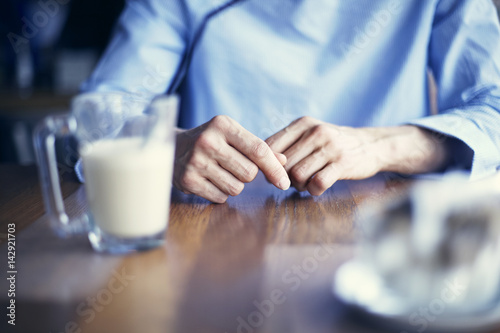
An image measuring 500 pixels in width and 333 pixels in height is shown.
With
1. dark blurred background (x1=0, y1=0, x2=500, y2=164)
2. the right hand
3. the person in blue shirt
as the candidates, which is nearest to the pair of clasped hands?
the right hand

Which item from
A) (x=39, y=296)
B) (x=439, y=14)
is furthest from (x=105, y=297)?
(x=439, y=14)

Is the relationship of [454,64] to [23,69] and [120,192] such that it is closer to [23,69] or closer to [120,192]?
[120,192]

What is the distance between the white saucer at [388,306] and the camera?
32 cm

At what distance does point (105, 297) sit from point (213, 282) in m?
0.09

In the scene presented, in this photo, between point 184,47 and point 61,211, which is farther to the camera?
point 184,47

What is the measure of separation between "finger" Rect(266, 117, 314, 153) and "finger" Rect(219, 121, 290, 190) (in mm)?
64

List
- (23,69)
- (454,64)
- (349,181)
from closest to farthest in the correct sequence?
1. (349,181)
2. (454,64)
3. (23,69)

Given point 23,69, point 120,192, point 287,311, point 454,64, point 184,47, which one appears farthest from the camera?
point 23,69

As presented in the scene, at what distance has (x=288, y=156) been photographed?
0.71 m

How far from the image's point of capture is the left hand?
0.70 meters

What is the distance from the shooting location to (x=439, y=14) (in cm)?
99

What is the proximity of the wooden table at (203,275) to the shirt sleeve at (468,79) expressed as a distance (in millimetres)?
240

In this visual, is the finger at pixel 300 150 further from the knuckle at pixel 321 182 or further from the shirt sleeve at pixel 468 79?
the shirt sleeve at pixel 468 79

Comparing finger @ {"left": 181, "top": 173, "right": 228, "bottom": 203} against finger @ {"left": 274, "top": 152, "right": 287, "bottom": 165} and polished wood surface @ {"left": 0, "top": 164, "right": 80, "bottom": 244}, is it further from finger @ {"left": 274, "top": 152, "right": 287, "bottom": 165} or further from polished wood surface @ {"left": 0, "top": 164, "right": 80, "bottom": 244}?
polished wood surface @ {"left": 0, "top": 164, "right": 80, "bottom": 244}
